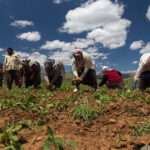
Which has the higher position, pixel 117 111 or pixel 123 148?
pixel 117 111

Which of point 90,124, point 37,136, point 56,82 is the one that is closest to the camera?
point 37,136

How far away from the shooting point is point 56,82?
6.45 meters

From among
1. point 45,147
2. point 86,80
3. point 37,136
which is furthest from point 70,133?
point 86,80

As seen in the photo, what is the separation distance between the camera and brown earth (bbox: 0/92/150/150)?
64.1 inches

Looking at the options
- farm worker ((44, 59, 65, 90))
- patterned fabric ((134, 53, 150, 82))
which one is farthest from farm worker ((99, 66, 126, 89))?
farm worker ((44, 59, 65, 90))

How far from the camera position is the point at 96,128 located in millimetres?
2158

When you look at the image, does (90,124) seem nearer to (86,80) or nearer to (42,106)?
(42,106)

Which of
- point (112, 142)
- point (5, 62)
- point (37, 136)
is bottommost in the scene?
point (112, 142)

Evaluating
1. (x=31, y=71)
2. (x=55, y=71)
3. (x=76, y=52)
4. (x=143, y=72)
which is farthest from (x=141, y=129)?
(x=31, y=71)

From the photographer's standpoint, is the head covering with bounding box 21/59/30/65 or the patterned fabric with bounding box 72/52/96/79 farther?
the head covering with bounding box 21/59/30/65

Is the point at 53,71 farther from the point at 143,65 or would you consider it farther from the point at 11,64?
the point at 143,65

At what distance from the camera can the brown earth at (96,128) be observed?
5.34ft

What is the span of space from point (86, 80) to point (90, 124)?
356cm

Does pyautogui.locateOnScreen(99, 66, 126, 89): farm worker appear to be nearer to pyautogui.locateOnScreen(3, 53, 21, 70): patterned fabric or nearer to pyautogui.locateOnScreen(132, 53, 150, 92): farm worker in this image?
pyautogui.locateOnScreen(132, 53, 150, 92): farm worker
